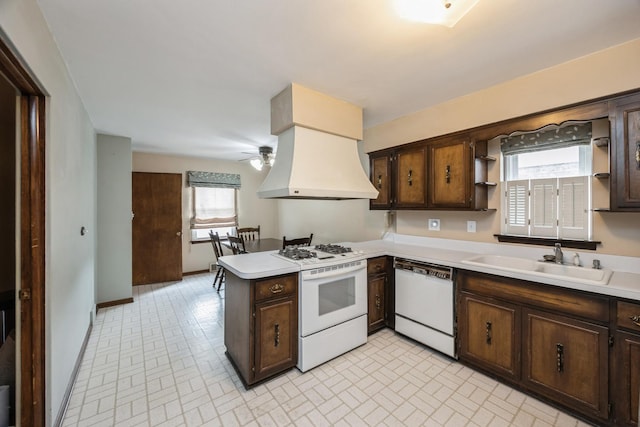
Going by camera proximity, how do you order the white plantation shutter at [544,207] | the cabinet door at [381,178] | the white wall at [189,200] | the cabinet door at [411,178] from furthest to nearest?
the white wall at [189,200] < the cabinet door at [381,178] < the cabinet door at [411,178] < the white plantation shutter at [544,207]

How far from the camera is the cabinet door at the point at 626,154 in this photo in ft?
5.38

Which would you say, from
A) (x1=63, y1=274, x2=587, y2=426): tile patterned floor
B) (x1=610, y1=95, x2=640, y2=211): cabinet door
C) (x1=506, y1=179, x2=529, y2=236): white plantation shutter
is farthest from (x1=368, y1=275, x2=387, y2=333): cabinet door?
(x1=610, y1=95, x2=640, y2=211): cabinet door

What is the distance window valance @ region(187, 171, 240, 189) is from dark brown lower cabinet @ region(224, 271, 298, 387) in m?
3.62

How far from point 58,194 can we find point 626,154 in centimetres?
363

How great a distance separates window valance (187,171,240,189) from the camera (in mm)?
5176

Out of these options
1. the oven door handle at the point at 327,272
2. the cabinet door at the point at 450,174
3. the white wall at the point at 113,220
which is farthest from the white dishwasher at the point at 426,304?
the white wall at the point at 113,220

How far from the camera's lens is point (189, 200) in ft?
17.1

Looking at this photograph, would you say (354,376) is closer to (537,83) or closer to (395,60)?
(395,60)

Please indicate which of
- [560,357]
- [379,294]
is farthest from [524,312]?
[379,294]

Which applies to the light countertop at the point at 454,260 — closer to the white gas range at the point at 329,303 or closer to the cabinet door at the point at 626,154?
the white gas range at the point at 329,303

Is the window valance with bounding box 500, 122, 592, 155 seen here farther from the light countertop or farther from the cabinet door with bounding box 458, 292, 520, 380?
the cabinet door with bounding box 458, 292, 520, 380

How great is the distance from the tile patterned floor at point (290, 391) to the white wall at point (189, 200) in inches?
103

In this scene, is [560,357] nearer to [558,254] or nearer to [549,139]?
[558,254]

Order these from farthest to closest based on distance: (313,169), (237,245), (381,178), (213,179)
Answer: (213,179) → (237,245) → (381,178) → (313,169)
